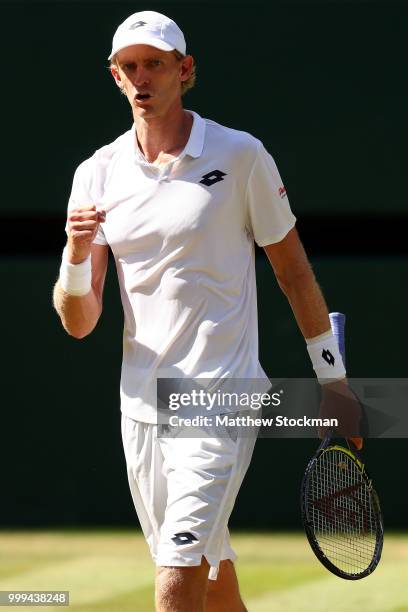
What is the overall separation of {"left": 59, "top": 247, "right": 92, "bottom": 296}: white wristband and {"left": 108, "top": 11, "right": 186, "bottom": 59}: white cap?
634 millimetres

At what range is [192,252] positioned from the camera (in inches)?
158

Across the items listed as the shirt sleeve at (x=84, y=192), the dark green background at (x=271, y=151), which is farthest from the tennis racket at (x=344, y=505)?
the dark green background at (x=271, y=151)

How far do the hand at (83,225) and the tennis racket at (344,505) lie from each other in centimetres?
95

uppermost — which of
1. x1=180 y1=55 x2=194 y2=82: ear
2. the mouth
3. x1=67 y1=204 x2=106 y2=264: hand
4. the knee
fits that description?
x1=180 y1=55 x2=194 y2=82: ear

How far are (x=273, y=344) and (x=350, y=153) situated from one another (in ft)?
3.55

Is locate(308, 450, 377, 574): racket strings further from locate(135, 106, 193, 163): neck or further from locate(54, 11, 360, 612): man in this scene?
locate(135, 106, 193, 163): neck

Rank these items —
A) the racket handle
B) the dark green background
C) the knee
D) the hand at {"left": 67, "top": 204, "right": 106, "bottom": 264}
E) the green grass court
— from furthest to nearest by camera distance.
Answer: the dark green background → the green grass court → the racket handle → the hand at {"left": 67, "top": 204, "right": 106, "bottom": 264} → the knee

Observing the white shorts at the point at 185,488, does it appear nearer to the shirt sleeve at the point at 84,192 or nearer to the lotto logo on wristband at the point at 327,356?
the lotto logo on wristband at the point at 327,356

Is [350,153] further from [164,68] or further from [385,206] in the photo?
[164,68]

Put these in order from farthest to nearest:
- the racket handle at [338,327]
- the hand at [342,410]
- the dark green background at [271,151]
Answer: the dark green background at [271,151] → the racket handle at [338,327] → the hand at [342,410]

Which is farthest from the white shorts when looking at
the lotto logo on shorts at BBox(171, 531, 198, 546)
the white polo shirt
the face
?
the face

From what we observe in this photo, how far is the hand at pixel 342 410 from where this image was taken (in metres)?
4.21

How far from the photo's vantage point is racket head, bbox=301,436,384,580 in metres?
4.21

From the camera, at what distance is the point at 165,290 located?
13.2 feet
